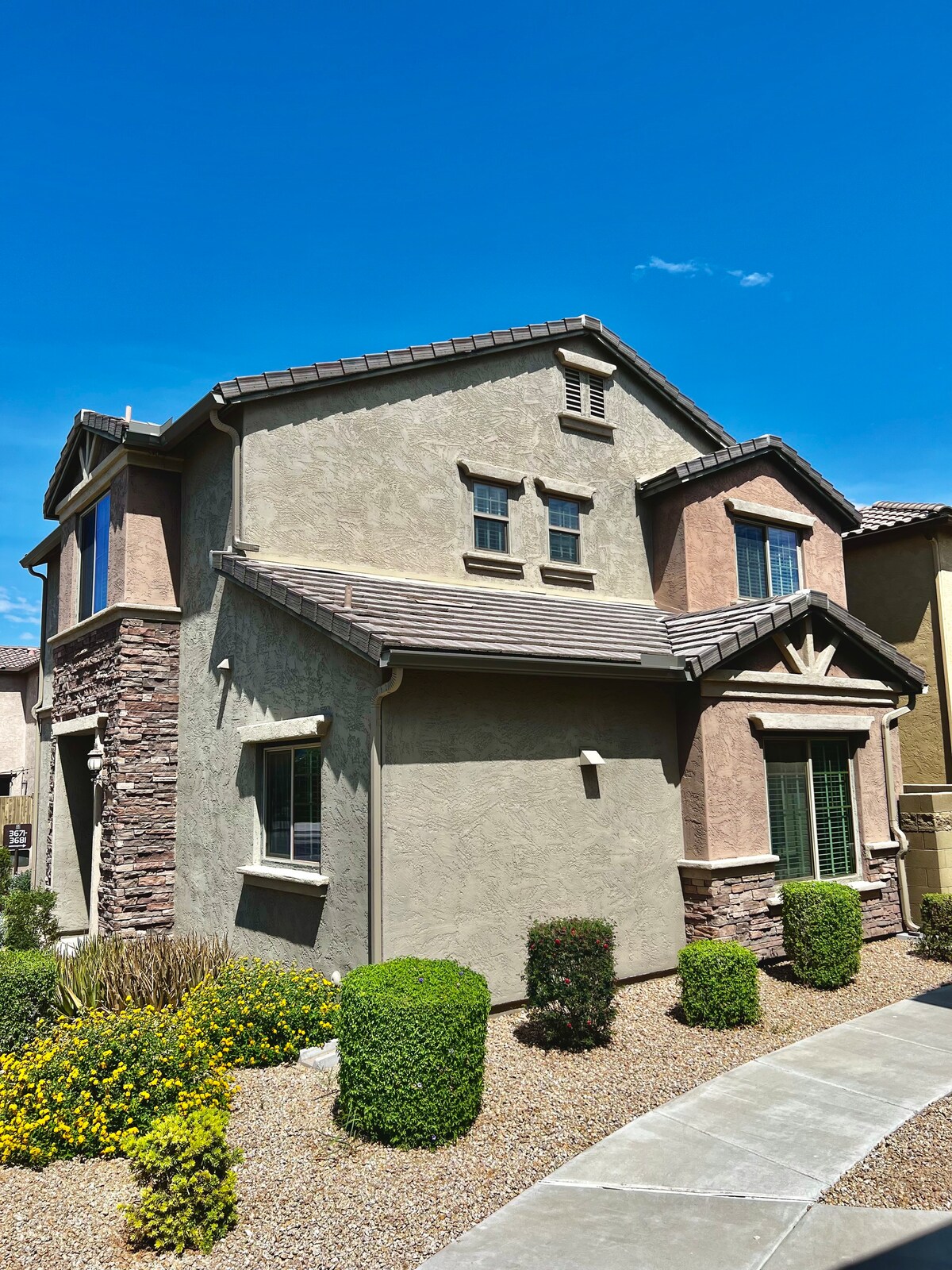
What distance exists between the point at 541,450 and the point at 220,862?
25.1ft

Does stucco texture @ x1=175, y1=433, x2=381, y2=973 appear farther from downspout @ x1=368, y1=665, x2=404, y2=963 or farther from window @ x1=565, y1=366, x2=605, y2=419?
window @ x1=565, y1=366, x2=605, y2=419

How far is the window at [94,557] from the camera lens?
1491 centimetres

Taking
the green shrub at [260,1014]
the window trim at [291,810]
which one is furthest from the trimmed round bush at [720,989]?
the window trim at [291,810]

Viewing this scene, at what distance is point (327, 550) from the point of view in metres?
12.3

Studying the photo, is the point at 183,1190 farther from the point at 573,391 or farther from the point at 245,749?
the point at 573,391

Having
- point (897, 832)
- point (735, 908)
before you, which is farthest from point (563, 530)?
point (897, 832)

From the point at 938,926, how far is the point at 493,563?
753cm

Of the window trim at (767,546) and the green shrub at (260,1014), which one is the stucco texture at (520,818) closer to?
the green shrub at (260,1014)

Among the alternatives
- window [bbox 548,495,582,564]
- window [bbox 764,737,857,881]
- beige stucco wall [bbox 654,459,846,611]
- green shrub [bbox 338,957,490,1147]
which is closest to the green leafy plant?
green shrub [bbox 338,957,490,1147]

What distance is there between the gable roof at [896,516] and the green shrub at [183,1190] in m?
14.7

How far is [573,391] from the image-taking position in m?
15.2

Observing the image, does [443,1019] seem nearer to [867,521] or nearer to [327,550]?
[327,550]

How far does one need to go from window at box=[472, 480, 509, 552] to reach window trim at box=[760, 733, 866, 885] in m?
4.79

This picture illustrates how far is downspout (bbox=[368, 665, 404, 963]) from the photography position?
8.86 meters
